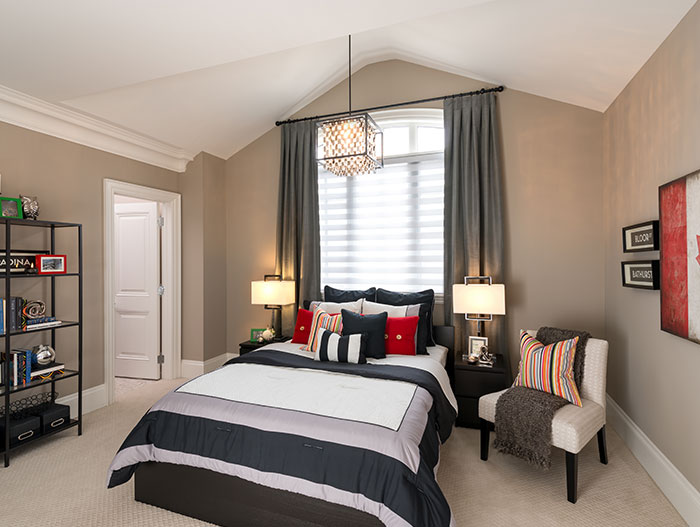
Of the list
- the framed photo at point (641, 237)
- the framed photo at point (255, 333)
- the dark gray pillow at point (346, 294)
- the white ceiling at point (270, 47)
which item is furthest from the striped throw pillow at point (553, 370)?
the framed photo at point (255, 333)

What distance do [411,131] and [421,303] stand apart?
1885 mm

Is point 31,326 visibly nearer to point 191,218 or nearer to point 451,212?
point 191,218

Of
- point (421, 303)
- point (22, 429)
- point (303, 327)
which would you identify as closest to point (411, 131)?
point (421, 303)

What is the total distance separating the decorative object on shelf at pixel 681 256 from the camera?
6.56 ft

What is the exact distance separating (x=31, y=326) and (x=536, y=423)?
3562mm

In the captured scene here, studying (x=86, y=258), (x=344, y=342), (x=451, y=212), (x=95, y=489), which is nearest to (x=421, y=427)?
(x=344, y=342)

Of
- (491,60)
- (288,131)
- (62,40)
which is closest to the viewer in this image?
(62,40)

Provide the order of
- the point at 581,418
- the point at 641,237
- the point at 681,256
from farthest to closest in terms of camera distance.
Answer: the point at 641,237, the point at 581,418, the point at 681,256

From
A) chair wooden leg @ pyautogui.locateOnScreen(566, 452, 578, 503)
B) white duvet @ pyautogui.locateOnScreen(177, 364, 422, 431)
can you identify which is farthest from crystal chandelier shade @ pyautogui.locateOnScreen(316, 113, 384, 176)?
chair wooden leg @ pyautogui.locateOnScreen(566, 452, 578, 503)

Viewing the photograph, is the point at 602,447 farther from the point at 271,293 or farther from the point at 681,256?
the point at 271,293

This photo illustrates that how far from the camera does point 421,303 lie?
3.72 m

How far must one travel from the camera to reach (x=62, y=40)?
235 centimetres

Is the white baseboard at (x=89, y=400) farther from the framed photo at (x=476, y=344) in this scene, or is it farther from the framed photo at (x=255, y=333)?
the framed photo at (x=476, y=344)

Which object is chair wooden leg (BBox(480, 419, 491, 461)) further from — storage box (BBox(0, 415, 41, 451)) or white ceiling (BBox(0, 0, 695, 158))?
storage box (BBox(0, 415, 41, 451))
